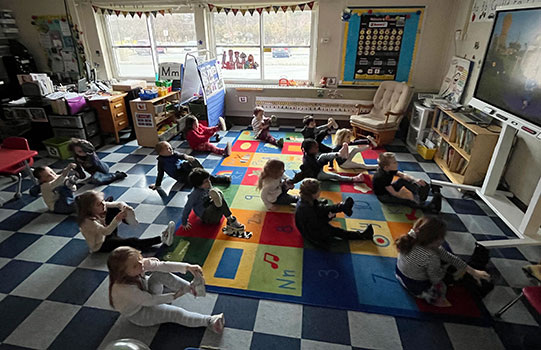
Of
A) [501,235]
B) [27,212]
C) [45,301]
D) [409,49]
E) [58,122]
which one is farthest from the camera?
[409,49]

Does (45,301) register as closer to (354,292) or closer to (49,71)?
(354,292)

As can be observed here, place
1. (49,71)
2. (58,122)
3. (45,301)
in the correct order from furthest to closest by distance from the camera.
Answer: (49,71)
(58,122)
(45,301)

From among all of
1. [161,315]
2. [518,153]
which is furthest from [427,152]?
[161,315]

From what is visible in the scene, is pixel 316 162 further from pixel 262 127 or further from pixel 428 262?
pixel 428 262

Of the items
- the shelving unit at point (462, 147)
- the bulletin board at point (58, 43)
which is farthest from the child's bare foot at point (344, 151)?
the bulletin board at point (58, 43)

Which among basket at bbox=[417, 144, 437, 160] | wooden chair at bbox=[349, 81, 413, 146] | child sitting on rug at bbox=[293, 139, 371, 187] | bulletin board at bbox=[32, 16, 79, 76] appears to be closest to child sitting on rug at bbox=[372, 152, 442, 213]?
child sitting on rug at bbox=[293, 139, 371, 187]

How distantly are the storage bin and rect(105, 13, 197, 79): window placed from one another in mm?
2525

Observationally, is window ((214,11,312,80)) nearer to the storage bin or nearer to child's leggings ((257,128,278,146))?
child's leggings ((257,128,278,146))

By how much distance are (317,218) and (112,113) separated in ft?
13.5

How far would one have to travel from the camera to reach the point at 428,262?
208 centimetres

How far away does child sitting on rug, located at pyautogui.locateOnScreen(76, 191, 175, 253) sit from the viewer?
246 centimetres

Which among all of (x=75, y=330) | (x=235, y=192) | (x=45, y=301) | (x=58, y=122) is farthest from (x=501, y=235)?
(x=58, y=122)

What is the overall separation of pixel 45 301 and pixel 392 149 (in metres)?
4.82

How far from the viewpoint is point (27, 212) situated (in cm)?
330
